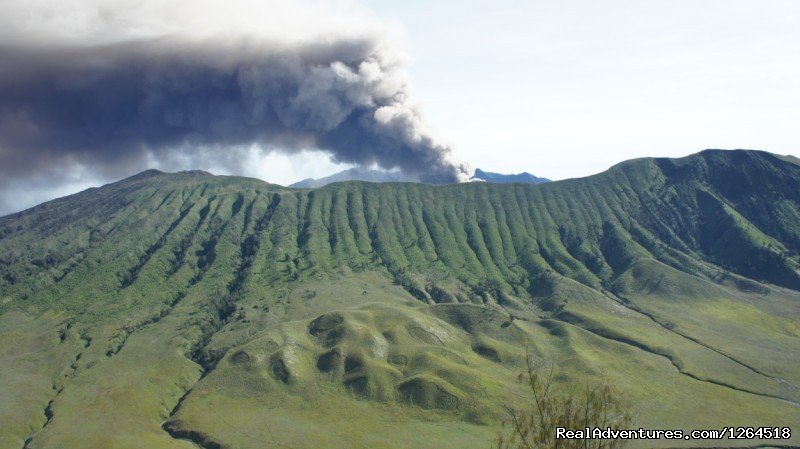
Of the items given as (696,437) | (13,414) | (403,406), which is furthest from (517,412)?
(13,414)

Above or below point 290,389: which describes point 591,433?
above

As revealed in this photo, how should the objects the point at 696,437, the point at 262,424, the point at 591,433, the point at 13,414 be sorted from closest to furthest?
the point at 591,433, the point at 696,437, the point at 262,424, the point at 13,414

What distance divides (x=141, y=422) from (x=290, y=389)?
165ft

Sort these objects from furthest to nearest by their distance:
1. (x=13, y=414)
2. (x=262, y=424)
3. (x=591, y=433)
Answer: (x=13, y=414)
(x=262, y=424)
(x=591, y=433)

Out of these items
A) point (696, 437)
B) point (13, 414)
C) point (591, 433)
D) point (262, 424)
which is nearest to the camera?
point (591, 433)

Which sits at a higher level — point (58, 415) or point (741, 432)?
point (58, 415)

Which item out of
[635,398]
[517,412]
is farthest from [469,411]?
[635,398]

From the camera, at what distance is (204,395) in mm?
197500

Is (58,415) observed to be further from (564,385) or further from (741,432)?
(741,432)

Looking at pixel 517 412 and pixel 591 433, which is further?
pixel 517 412

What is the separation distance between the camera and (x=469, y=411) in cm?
17812

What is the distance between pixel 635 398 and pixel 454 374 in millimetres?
64563

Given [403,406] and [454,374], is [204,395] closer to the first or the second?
[403,406]

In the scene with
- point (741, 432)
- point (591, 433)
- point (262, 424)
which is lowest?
point (741, 432)
